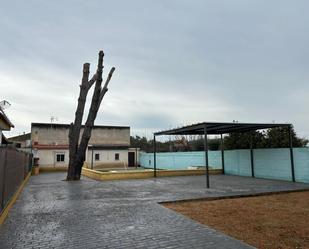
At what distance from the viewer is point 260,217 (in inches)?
217

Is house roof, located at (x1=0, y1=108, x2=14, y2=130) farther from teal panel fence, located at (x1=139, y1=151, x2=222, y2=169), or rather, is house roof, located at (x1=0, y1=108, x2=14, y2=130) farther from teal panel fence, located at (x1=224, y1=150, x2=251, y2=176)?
teal panel fence, located at (x1=139, y1=151, x2=222, y2=169)

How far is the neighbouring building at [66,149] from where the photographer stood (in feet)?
82.8

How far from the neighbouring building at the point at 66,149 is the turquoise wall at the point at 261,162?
8.42 m

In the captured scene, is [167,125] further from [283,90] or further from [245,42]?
[245,42]

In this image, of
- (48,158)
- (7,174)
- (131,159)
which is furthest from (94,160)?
(7,174)

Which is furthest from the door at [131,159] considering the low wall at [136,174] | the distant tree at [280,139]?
the distant tree at [280,139]

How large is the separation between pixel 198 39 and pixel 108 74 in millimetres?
6958

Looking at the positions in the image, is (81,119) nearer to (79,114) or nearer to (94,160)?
(79,114)

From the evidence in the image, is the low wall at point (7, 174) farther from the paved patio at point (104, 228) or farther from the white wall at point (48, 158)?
the white wall at point (48, 158)

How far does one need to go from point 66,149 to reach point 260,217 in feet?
76.3

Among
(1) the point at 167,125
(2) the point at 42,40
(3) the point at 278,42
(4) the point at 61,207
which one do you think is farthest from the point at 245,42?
(1) the point at 167,125

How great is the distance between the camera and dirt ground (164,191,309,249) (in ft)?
13.5

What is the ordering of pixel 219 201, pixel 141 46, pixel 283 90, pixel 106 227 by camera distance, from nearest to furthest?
1. pixel 106 227
2. pixel 219 201
3. pixel 141 46
4. pixel 283 90

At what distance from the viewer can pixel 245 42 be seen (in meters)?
10.7
